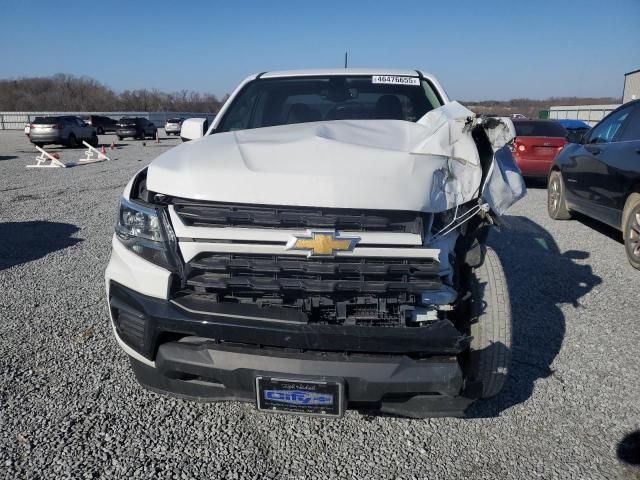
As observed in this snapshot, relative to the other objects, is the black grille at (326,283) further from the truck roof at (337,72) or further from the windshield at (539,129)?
the windshield at (539,129)

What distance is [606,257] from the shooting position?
18.2ft

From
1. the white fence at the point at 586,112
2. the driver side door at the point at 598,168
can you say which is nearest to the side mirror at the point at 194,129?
the driver side door at the point at 598,168

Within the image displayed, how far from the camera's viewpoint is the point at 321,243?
2.04 metres

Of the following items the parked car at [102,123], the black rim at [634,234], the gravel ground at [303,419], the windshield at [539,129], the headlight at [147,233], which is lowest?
the parked car at [102,123]

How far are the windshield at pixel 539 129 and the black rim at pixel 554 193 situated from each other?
3.74m

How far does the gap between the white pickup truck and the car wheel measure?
79.9 feet

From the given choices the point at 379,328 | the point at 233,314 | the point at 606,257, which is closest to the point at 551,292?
the point at 606,257

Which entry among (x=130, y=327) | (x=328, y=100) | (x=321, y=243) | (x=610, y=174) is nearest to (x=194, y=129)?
(x=328, y=100)

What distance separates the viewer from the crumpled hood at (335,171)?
208 cm

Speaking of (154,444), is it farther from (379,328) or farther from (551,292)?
(551,292)

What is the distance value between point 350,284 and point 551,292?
3.09 metres

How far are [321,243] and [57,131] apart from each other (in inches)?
963

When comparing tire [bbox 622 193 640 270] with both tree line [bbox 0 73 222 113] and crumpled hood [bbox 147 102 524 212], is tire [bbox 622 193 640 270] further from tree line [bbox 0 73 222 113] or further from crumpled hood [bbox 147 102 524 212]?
tree line [bbox 0 73 222 113]

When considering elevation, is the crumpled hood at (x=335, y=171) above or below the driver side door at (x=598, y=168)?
above
